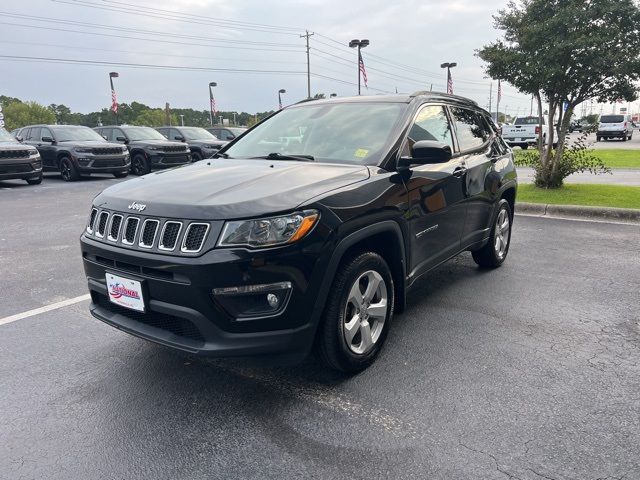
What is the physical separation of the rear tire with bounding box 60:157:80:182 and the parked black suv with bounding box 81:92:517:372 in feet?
43.1

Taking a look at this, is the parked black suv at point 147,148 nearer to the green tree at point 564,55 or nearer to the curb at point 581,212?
the green tree at point 564,55

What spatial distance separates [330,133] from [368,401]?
203 centimetres

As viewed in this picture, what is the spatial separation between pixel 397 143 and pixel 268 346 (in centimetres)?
178

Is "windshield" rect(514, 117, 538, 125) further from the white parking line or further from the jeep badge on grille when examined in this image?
the jeep badge on grille

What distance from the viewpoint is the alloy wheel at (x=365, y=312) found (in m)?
3.08

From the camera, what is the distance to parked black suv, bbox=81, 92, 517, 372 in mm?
2582

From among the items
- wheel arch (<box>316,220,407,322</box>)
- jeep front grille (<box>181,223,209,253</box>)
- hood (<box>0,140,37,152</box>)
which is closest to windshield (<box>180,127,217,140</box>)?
hood (<box>0,140,37,152</box>)

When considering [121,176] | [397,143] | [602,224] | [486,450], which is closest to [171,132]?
[121,176]

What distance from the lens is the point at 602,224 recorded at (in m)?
7.68

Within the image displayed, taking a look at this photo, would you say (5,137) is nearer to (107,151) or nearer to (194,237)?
(107,151)

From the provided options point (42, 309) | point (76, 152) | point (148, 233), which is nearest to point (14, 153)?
point (76, 152)

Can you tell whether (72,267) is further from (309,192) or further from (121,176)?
(121,176)

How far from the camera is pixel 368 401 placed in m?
2.91

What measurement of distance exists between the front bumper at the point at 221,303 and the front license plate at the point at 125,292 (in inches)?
1.6
